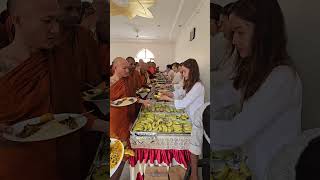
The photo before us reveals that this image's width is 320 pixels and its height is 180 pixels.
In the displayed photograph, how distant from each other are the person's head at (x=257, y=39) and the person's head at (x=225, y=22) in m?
0.02

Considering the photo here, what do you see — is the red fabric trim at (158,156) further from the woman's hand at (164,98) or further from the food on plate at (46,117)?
the food on plate at (46,117)

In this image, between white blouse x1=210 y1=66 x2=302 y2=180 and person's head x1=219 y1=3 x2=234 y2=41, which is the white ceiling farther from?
white blouse x1=210 y1=66 x2=302 y2=180

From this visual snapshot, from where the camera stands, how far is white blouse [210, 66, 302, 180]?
1273 mm

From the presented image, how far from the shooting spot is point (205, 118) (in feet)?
6.42

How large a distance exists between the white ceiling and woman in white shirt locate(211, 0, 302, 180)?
0.92 m

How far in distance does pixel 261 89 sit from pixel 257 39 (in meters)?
0.24

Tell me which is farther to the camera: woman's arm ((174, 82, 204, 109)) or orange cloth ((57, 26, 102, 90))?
woman's arm ((174, 82, 204, 109))

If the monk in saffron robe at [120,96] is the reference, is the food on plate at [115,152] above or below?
below

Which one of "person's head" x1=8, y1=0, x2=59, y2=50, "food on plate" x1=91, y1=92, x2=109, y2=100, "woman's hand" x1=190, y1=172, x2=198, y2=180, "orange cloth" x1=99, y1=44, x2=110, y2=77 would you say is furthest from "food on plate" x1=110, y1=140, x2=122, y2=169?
"person's head" x1=8, y1=0, x2=59, y2=50

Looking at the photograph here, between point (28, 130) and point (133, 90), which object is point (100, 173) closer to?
point (28, 130)

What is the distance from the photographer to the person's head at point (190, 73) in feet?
7.79

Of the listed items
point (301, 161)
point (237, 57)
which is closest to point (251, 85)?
point (237, 57)

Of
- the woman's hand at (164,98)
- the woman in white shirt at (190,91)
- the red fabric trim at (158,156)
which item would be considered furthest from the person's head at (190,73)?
the red fabric trim at (158,156)

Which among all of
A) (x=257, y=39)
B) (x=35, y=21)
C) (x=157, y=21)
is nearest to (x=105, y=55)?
(x=35, y=21)
